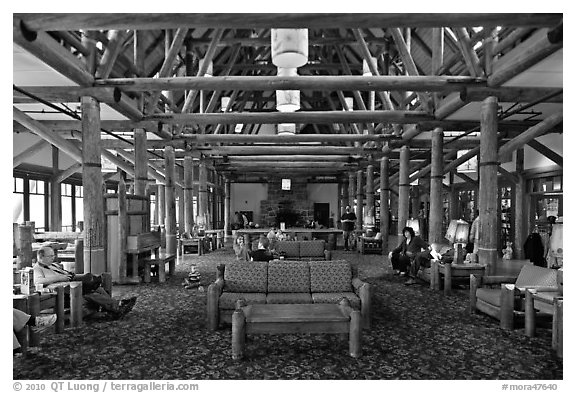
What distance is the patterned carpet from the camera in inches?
170

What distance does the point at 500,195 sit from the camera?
49.5ft

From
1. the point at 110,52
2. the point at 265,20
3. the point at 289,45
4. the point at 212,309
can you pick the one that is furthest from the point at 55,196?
the point at 265,20

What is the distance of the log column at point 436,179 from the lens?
10.8 meters

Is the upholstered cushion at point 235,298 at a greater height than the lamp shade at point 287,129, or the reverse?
the lamp shade at point 287,129

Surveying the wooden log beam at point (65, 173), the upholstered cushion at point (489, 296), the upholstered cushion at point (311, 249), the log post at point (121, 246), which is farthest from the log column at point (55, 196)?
the upholstered cushion at point (489, 296)

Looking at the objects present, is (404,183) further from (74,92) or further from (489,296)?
(74,92)

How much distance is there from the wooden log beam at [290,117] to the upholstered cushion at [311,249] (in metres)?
3.17

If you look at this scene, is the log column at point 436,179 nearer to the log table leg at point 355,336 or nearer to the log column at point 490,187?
the log column at point 490,187

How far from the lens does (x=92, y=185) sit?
26.1ft

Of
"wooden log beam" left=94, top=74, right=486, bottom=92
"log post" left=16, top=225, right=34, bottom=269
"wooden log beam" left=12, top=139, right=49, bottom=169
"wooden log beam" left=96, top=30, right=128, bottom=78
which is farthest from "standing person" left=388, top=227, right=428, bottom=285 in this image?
"wooden log beam" left=12, top=139, right=49, bottom=169

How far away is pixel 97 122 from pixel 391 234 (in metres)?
21.4

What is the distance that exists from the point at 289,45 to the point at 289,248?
551cm

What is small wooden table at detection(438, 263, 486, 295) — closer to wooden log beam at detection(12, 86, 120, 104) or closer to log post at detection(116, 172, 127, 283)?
log post at detection(116, 172, 127, 283)
